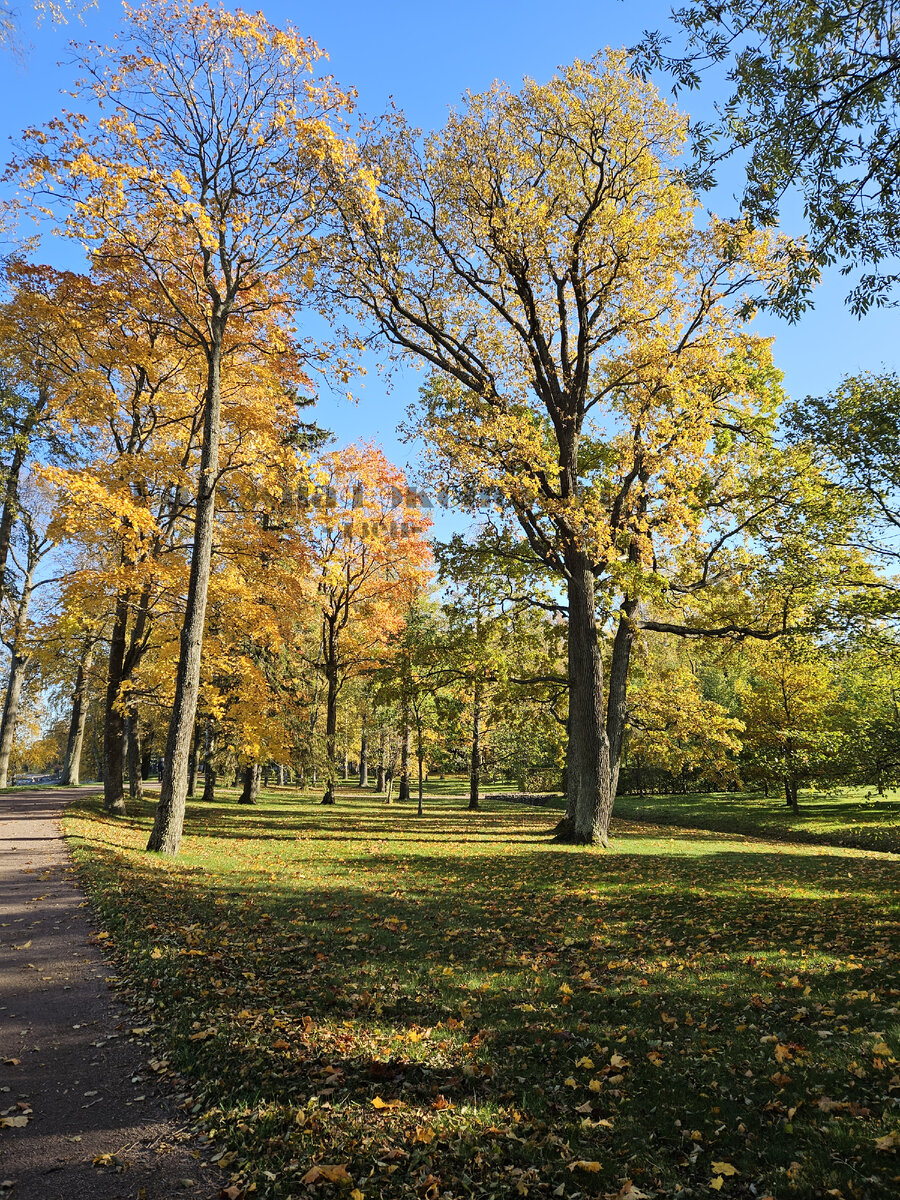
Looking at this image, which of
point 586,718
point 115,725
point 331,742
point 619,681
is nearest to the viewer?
point 586,718

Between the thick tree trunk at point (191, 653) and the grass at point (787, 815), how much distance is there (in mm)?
19539

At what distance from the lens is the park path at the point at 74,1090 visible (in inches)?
119

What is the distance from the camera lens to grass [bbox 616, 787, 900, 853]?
2336 cm

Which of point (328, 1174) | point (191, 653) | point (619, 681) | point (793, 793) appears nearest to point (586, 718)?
point (619, 681)

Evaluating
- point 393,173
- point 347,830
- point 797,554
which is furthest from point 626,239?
point 347,830

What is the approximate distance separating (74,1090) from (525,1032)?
2905 mm

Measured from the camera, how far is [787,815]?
29.3 m

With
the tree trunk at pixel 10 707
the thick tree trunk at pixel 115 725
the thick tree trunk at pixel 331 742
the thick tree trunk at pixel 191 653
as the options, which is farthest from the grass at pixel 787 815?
the tree trunk at pixel 10 707

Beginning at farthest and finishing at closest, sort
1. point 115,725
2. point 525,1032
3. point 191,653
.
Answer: point 115,725, point 191,653, point 525,1032

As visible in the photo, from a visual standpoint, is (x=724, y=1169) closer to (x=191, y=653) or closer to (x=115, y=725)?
(x=191, y=653)

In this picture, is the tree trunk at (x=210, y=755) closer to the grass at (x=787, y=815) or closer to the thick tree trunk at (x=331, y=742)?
the thick tree trunk at (x=331, y=742)

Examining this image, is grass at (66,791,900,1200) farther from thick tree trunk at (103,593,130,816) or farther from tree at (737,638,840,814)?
tree at (737,638,840,814)

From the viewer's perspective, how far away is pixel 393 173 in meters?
14.7

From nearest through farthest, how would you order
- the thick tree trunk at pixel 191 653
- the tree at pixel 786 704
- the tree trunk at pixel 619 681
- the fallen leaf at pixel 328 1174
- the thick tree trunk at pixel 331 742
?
1. the fallen leaf at pixel 328 1174
2. the thick tree trunk at pixel 191 653
3. the tree trunk at pixel 619 681
4. the thick tree trunk at pixel 331 742
5. the tree at pixel 786 704
